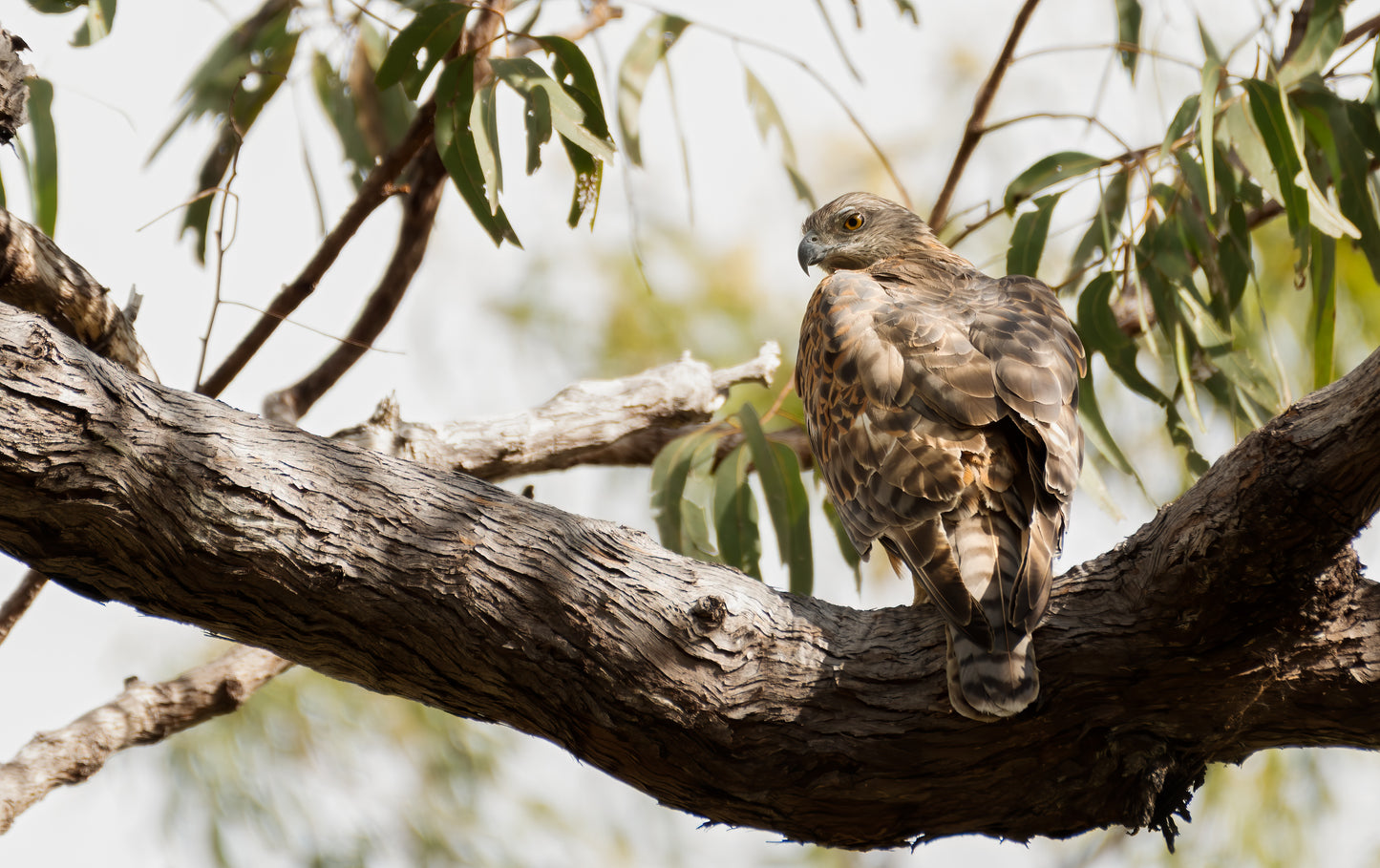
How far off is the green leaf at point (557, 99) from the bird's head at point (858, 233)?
1.50 metres

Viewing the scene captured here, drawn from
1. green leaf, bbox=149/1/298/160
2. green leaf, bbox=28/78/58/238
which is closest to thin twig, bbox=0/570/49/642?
green leaf, bbox=28/78/58/238

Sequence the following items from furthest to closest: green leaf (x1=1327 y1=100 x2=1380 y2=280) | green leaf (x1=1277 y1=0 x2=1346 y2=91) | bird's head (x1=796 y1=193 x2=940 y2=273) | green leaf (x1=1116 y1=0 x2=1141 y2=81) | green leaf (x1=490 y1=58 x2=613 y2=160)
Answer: green leaf (x1=1116 y1=0 x2=1141 y2=81) < bird's head (x1=796 y1=193 x2=940 y2=273) < green leaf (x1=1277 y1=0 x2=1346 y2=91) < green leaf (x1=1327 y1=100 x2=1380 y2=280) < green leaf (x1=490 y1=58 x2=613 y2=160)

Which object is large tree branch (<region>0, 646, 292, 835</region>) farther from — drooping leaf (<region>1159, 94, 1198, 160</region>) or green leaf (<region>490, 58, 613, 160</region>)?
drooping leaf (<region>1159, 94, 1198, 160</region>)

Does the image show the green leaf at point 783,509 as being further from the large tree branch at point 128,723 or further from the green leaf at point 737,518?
the large tree branch at point 128,723

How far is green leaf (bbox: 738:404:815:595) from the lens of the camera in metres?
3.70

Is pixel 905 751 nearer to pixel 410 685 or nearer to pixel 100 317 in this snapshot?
pixel 410 685

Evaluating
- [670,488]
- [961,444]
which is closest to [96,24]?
[670,488]

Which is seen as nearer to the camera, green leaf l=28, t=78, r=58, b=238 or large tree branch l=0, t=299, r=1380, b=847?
large tree branch l=0, t=299, r=1380, b=847

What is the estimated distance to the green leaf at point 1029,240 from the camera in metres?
3.95

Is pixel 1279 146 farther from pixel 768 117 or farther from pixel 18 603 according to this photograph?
pixel 18 603

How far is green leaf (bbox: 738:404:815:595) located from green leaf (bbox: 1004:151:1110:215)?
1.08 metres

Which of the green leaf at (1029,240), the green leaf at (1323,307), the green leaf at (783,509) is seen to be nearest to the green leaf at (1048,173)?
the green leaf at (1029,240)

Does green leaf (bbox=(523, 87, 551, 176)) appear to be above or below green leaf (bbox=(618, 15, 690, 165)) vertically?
below

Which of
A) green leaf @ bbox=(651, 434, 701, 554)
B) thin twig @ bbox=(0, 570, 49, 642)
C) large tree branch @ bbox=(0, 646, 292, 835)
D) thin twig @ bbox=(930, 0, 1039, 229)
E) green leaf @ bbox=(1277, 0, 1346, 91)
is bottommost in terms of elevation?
large tree branch @ bbox=(0, 646, 292, 835)
